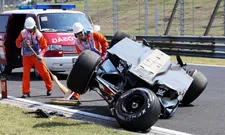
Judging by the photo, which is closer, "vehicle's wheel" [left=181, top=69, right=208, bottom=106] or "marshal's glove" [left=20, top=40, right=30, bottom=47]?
"vehicle's wheel" [left=181, top=69, right=208, bottom=106]

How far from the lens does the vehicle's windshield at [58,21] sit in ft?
48.3

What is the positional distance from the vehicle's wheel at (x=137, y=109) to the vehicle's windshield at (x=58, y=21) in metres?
6.75

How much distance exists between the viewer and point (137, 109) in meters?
8.05

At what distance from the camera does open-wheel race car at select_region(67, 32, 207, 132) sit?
8.05 metres

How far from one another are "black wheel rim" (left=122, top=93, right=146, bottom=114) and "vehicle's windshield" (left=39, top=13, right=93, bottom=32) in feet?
22.1

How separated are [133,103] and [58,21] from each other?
23.6 feet

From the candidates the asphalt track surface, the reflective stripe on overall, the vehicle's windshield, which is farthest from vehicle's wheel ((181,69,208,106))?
the vehicle's windshield

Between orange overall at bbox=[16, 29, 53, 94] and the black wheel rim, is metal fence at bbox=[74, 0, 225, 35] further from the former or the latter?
the black wheel rim

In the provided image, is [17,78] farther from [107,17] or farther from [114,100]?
[107,17]

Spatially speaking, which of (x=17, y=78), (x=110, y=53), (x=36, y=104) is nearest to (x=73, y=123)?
(x=110, y=53)

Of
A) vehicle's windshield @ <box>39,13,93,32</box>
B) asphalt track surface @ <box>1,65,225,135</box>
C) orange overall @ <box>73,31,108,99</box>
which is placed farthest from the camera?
vehicle's windshield @ <box>39,13,93,32</box>

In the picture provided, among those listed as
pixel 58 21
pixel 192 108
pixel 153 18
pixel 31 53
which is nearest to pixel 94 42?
pixel 31 53

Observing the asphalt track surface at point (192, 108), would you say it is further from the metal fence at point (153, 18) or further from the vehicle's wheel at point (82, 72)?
the metal fence at point (153, 18)

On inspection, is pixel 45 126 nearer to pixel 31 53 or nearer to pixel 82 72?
pixel 82 72
